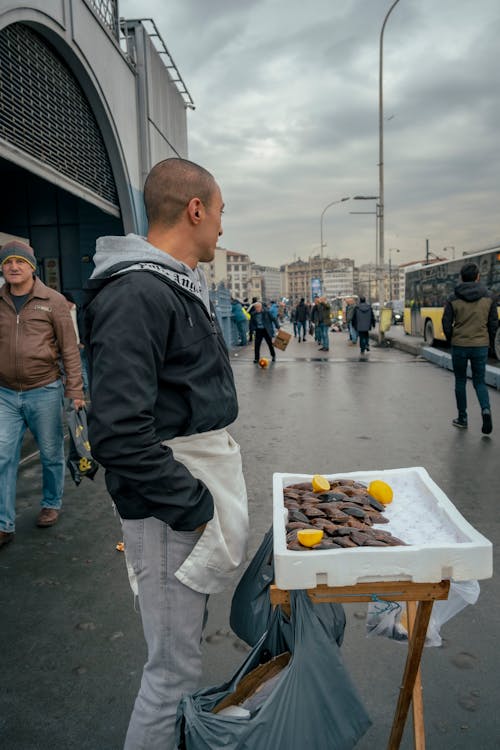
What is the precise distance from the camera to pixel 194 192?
1785mm

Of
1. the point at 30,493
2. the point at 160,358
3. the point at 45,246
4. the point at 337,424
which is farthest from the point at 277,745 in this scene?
the point at 45,246

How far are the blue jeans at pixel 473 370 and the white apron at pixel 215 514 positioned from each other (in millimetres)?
6086

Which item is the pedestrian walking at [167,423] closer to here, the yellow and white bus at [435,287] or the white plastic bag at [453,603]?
the white plastic bag at [453,603]

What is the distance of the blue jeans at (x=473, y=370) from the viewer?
289 inches

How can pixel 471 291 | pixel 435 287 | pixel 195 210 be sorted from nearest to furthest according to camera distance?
pixel 195 210
pixel 471 291
pixel 435 287

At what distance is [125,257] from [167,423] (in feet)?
1.58

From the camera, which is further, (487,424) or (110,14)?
(110,14)

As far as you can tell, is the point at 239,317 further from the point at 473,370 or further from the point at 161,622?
the point at 161,622

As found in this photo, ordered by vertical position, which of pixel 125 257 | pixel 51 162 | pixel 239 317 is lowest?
pixel 239 317

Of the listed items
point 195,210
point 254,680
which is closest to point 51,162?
point 195,210

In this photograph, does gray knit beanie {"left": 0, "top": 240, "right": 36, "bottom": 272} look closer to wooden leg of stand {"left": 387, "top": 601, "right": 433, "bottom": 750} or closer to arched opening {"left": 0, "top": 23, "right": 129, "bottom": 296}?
wooden leg of stand {"left": 387, "top": 601, "right": 433, "bottom": 750}

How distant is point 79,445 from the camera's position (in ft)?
14.1

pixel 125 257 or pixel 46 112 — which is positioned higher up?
pixel 46 112

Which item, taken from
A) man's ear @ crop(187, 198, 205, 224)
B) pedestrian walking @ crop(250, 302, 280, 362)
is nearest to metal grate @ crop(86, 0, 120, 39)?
pedestrian walking @ crop(250, 302, 280, 362)
